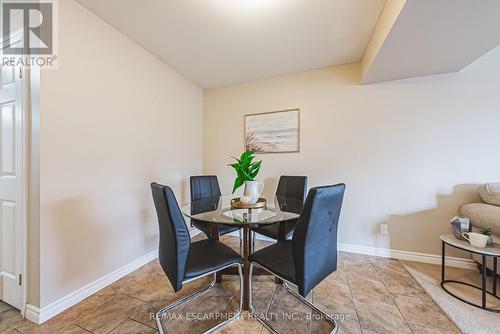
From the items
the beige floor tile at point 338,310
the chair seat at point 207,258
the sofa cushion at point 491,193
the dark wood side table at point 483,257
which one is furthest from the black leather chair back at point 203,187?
the sofa cushion at point 491,193

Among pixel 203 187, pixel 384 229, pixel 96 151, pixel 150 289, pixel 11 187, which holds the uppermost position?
pixel 96 151

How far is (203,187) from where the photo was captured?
2549 millimetres

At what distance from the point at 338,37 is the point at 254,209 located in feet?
6.38

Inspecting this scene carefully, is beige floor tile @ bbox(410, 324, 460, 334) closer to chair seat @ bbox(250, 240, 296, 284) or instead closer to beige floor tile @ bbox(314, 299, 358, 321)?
beige floor tile @ bbox(314, 299, 358, 321)

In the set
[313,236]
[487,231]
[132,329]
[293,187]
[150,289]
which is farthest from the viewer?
[293,187]

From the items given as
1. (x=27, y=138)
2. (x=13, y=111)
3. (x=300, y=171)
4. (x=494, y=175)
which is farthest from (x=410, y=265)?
(x=13, y=111)

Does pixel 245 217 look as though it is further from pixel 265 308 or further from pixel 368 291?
pixel 368 291

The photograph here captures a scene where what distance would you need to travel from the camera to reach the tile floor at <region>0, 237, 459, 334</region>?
4.32 feet

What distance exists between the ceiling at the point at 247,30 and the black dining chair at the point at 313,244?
157 centimetres

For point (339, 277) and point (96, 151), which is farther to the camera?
point (339, 277)

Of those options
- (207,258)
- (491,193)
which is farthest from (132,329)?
(491,193)

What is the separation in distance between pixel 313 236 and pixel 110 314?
158cm

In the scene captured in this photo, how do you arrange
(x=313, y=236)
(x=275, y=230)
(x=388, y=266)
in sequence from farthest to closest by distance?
(x=388, y=266) < (x=275, y=230) < (x=313, y=236)

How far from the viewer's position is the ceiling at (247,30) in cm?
163
